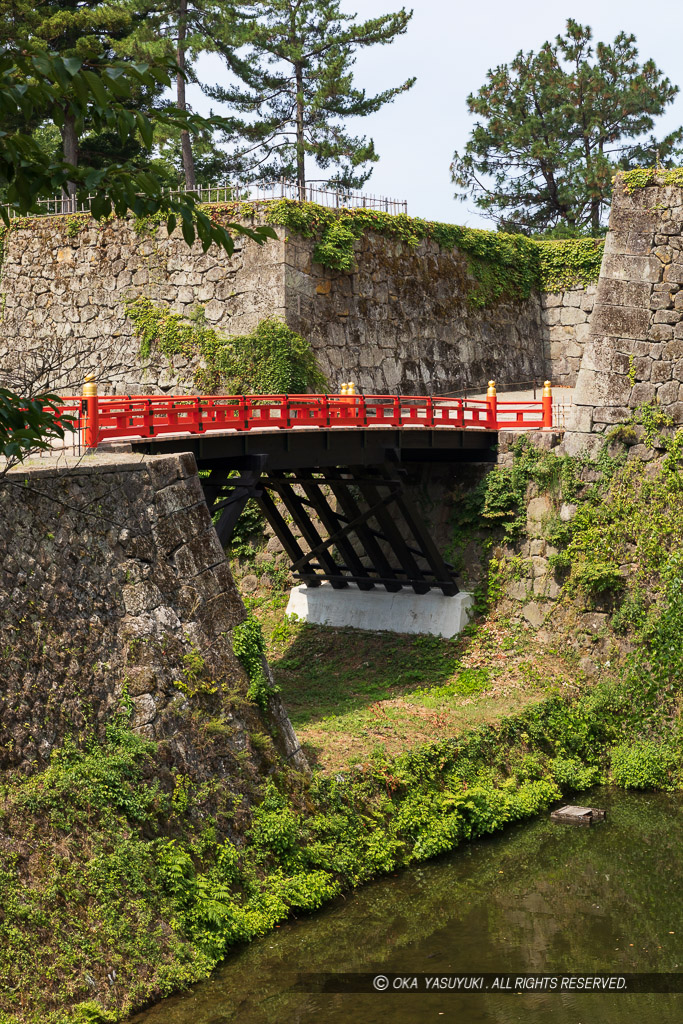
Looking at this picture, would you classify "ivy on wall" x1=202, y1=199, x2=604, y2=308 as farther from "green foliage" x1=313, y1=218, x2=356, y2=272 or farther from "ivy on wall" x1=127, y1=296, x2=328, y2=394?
"ivy on wall" x1=127, y1=296, x2=328, y2=394

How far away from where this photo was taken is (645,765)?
75.3ft

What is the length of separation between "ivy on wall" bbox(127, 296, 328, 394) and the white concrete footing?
577 cm

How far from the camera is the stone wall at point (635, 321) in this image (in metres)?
25.8

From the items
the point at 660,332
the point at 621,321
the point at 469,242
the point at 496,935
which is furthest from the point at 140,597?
the point at 469,242

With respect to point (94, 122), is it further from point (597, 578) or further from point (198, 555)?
point (597, 578)

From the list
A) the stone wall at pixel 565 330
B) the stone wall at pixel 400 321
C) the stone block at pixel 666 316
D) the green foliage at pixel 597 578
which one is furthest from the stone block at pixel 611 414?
the stone wall at pixel 565 330

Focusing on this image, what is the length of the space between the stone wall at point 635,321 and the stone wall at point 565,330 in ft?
41.1

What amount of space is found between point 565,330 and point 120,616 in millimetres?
26883

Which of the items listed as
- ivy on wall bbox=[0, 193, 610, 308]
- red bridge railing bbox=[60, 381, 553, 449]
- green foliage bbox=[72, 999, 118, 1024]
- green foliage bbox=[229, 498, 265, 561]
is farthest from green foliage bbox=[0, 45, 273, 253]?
green foliage bbox=[229, 498, 265, 561]

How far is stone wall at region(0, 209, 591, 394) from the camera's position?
30188 mm

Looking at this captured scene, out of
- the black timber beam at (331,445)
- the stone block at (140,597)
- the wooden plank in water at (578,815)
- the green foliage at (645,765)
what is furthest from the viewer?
the green foliage at (645,765)

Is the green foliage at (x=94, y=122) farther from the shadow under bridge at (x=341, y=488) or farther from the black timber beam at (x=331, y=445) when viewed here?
the shadow under bridge at (x=341, y=488)

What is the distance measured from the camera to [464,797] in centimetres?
2045

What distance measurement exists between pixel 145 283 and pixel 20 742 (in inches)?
770
